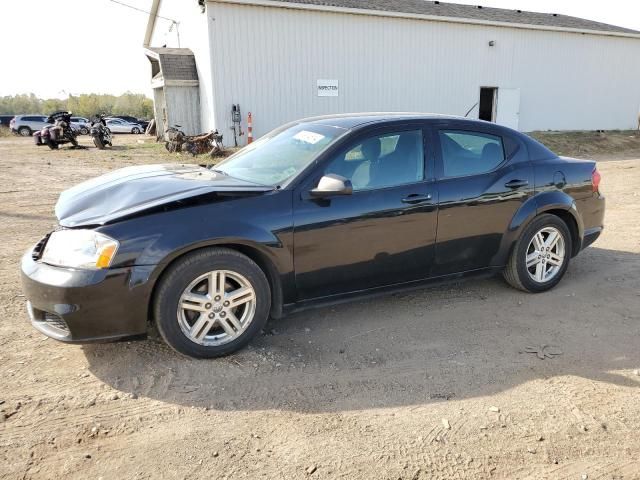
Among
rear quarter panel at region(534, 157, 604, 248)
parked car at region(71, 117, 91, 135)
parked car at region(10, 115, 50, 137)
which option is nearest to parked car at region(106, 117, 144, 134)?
parked car at region(71, 117, 91, 135)

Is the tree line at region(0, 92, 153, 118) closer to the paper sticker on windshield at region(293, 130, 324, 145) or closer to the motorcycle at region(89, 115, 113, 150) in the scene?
the motorcycle at region(89, 115, 113, 150)

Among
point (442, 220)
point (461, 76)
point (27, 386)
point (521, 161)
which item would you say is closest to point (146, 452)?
point (27, 386)

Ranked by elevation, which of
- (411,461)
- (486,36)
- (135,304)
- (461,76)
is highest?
(486,36)

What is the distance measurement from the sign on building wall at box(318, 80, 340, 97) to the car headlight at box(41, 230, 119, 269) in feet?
54.2

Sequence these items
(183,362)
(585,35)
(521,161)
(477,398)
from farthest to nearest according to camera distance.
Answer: (585,35), (521,161), (183,362), (477,398)

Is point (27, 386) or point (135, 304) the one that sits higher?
point (135, 304)

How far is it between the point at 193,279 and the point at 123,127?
38.7 meters

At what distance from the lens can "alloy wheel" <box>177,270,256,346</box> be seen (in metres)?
3.29

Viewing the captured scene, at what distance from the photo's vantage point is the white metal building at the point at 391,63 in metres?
17.5

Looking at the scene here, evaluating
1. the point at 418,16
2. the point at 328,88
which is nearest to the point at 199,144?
the point at 328,88

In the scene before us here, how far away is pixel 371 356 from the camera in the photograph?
11.7 feet

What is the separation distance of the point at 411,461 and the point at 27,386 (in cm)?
233

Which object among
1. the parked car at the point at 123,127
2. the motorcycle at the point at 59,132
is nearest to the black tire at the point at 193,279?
the motorcycle at the point at 59,132

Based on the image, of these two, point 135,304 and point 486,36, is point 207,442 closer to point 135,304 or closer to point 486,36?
point 135,304
